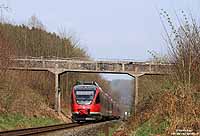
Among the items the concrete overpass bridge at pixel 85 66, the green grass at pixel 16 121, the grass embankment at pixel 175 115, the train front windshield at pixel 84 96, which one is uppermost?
the concrete overpass bridge at pixel 85 66

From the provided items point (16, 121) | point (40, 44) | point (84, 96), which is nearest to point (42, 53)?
point (40, 44)

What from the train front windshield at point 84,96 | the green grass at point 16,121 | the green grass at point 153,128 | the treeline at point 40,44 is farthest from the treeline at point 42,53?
the green grass at point 153,128

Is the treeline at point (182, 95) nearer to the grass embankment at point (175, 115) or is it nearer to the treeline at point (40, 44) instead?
the grass embankment at point (175, 115)

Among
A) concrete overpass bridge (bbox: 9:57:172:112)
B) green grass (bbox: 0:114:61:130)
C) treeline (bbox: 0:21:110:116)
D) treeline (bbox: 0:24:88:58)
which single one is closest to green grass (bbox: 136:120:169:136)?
green grass (bbox: 0:114:61:130)

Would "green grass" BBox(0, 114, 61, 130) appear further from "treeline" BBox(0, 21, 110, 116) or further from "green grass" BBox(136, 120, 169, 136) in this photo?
"green grass" BBox(136, 120, 169, 136)

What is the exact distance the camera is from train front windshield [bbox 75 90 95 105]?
132ft

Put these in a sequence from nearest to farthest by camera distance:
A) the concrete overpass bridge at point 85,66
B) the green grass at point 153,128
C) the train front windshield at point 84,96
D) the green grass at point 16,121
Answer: the green grass at point 153,128 < the green grass at point 16,121 < the train front windshield at point 84,96 < the concrete overpass bridge at point 85,66

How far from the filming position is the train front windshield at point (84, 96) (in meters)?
40.2

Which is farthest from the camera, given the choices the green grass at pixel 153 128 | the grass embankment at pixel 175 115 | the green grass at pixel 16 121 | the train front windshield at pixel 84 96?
the train front windshield at pixel 84 96

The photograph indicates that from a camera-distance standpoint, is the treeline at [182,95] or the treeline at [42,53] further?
the treeline at [42,53]

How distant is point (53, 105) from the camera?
58.2 m

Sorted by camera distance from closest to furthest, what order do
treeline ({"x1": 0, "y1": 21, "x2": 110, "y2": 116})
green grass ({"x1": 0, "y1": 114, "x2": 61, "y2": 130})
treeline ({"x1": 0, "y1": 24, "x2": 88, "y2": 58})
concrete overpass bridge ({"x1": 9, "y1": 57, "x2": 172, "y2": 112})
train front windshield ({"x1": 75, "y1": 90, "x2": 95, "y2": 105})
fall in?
green grass ({"x1": 0, "y1": 114, "x2": 61, "y2": 130}) < train front windshield ({"x1": 75, "y1": 90, "x2": 95, "y2": 105}) < treeline ({"x1": 0, "y1": 21, "x2": 110, "y2": 116}) < concrete overpass bridge ({"x1": 9, "y1": 57, "x2": 172, "y2": 112}) < treeline ({"x1": 0, "y1": 24, "x2": 88, "y2": 58})

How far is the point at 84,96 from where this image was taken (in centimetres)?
4025

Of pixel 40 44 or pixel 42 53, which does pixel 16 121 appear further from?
pixel 40 44
